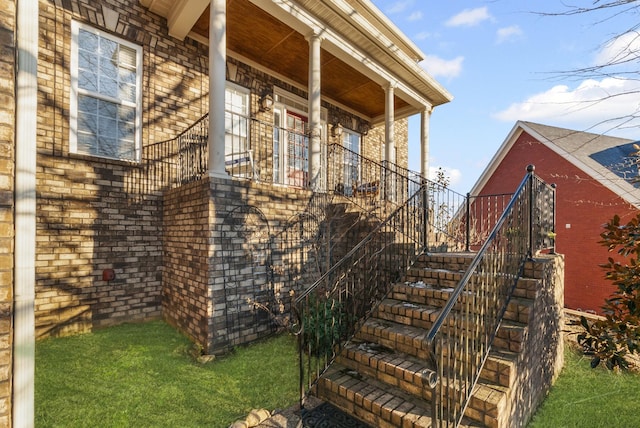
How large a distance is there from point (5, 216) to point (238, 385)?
2.65 metres

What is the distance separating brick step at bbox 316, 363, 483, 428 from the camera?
2.35m

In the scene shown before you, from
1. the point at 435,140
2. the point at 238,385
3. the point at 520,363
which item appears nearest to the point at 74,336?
the point at 238,385

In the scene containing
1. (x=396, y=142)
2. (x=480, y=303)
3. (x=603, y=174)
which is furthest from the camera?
(x=396, y=142)

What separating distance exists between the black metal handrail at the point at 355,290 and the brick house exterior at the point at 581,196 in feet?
22.4

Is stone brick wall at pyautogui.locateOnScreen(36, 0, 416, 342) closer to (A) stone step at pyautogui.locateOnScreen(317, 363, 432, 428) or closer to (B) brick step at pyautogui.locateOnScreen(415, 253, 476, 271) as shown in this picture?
(A) stone step at pyautogui.locateOnScreen(317, 363, 432, 428)

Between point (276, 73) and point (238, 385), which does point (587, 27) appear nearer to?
point (238, 385)

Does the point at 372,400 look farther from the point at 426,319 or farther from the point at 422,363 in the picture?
the point at 426,319

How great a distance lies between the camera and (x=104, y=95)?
507 centimetres

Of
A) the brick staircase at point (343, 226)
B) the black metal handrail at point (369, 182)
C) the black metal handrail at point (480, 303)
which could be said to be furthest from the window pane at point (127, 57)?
the black metal handrail at point (480, 303)

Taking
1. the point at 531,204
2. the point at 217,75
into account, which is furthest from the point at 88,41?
the point at 531,204

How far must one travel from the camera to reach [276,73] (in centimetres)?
751

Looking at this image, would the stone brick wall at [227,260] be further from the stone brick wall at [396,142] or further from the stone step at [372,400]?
the stone brick wall at [396,142]

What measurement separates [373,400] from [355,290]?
132 cm

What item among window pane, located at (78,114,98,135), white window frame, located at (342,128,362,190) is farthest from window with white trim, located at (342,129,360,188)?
window pane, located at (78,114,98,135)
